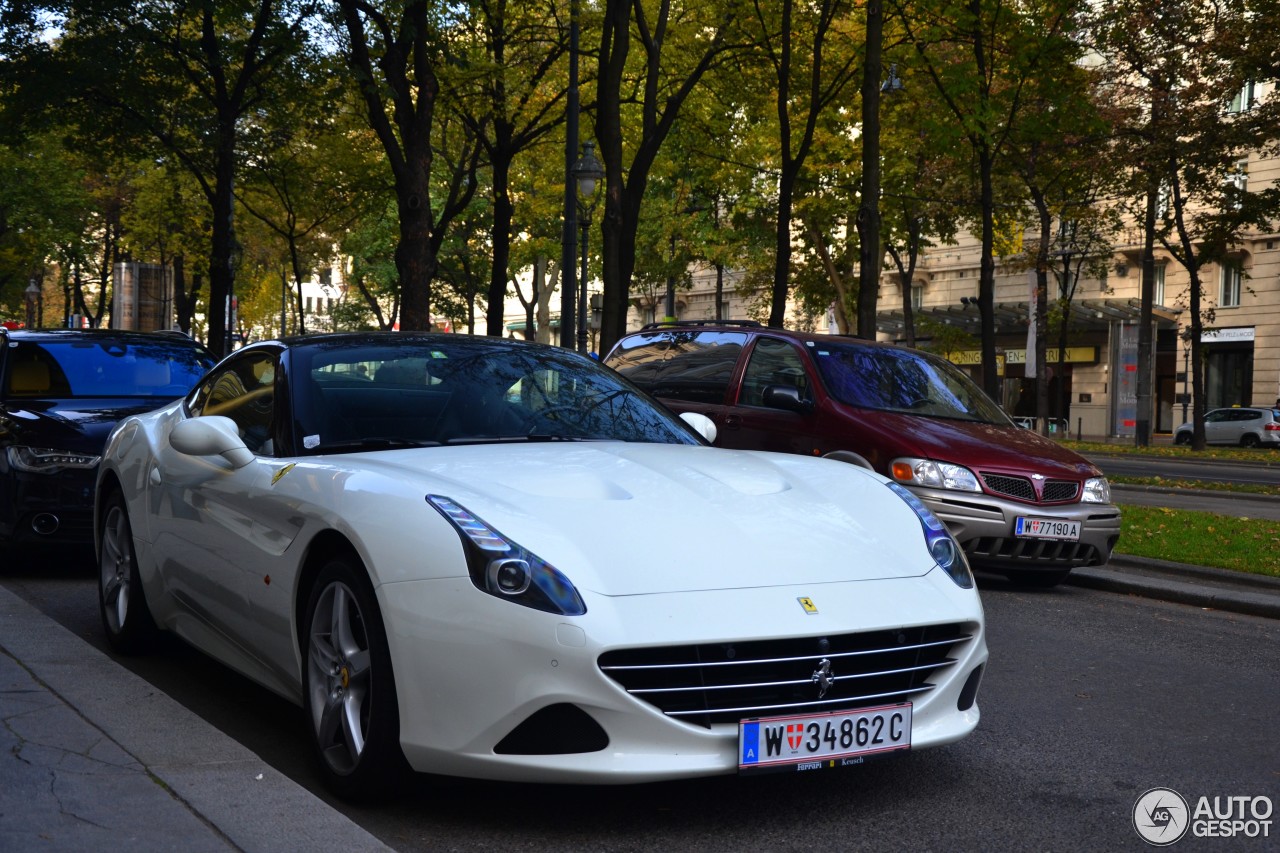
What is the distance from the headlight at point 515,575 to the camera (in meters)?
3.74

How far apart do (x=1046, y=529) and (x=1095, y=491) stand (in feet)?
2.06

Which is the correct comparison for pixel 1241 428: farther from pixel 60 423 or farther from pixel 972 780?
pixel 972 780

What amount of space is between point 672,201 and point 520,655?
3899cm

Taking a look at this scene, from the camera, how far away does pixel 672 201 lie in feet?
138

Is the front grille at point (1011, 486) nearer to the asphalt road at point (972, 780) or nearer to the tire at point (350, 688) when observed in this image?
the asphalt road at point (972, 780)

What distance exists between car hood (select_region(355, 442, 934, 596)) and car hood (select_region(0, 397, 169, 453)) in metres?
4.85

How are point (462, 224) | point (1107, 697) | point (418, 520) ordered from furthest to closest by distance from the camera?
point (462, 224) < point (1107, 697) < point (418, 520)

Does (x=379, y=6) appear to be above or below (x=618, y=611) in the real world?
above

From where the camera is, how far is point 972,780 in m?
4.53

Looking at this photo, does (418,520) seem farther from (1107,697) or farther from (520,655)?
(1107,697)

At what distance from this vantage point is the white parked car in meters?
43.1

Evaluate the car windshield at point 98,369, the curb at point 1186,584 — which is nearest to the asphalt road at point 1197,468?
the curb at point 1186,584

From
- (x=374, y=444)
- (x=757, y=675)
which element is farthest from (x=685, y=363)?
(x=757, y=675)

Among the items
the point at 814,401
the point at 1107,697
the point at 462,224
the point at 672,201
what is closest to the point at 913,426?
the point at 814,401
